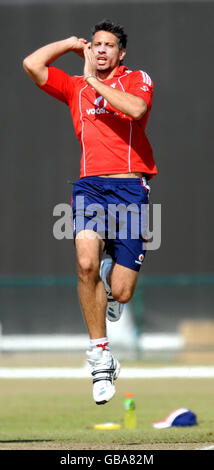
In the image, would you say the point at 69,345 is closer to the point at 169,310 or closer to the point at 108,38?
the point at 169,310

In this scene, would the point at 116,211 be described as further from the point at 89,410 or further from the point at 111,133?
the point at 89,410

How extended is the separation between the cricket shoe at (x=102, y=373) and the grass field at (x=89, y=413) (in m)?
0.40

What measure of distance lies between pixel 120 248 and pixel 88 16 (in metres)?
15.0

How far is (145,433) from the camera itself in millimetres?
8836

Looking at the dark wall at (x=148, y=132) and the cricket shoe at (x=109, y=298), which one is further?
the dark wall at (x=148, y=132)

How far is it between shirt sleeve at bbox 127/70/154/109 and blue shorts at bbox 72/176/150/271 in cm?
68

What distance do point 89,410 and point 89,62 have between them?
5.53 m

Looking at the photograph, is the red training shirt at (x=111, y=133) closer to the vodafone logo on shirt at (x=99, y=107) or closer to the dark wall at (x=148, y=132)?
the vodafone logo on shirt at (x=99, y=107)

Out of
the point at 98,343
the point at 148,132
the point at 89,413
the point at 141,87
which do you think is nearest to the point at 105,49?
the point at 141,87

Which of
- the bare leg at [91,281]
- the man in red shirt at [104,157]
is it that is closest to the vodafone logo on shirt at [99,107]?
the man in red shirt at [104,157]

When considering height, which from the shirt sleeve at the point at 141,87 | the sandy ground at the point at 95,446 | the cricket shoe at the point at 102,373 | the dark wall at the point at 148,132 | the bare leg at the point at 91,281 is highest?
the dark wall at the point at 148,132

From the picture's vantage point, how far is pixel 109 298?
822 cm

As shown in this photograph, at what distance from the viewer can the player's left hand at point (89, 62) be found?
296 inches

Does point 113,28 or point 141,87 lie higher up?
point 113,28
